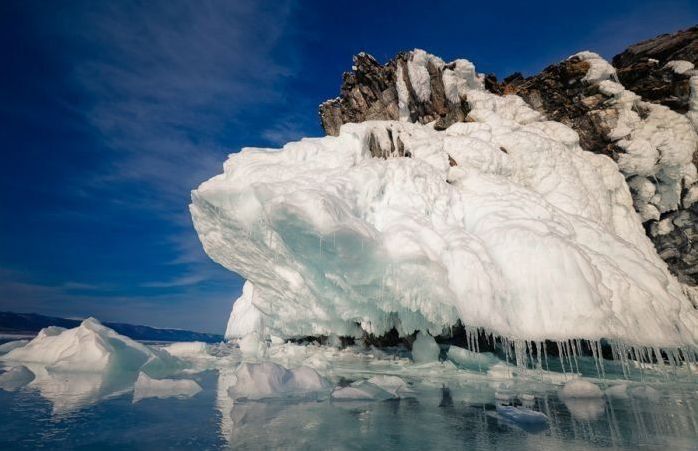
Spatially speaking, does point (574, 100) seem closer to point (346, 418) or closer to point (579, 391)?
point (579, 391)

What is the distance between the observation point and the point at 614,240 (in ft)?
38.3

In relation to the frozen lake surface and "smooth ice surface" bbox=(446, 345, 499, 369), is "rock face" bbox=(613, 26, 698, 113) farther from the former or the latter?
"smooth ice surface" bbox=(446, 345, 499, 369)

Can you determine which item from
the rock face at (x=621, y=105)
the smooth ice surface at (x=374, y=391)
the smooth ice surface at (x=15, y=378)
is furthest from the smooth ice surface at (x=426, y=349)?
the smooth ice surface at (x=15, y=378)

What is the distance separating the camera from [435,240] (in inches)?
410

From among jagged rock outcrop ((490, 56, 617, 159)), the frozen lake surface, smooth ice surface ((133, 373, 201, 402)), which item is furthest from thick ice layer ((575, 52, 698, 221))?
smooth ice surface ((133, 373, 201, 402))

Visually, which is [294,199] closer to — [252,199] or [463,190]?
[252,199]

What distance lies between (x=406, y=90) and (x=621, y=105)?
10642 millimetres

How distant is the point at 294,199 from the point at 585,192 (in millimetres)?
12283

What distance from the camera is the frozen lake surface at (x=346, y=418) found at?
447 cm

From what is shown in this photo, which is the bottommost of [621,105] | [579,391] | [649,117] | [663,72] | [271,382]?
[579,391]

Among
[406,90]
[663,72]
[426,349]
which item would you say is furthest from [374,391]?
[663,72]

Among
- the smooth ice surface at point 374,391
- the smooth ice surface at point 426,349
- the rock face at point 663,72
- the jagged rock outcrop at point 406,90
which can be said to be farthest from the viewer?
the jagged rock outcrop at point 406,90

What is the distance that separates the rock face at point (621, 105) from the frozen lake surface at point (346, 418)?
9.89 m

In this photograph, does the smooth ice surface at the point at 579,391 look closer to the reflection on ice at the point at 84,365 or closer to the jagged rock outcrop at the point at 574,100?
the reflection on ice at the point at 84,365
